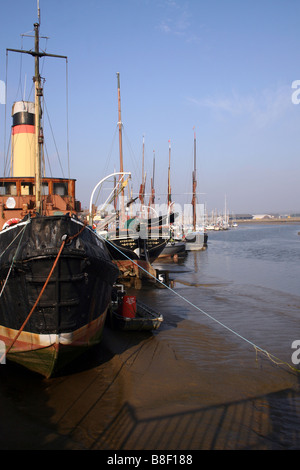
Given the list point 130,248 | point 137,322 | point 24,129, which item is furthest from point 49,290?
point 130,248

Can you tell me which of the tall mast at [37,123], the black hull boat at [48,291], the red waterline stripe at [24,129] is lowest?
the black hull boat at [48,291]

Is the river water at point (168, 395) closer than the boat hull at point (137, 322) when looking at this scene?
Yes

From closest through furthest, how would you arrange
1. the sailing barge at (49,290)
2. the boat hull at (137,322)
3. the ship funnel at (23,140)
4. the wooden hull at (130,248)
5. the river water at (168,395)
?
the river water at (168,395)
the sailing barge at (49,290)
the boat hull at (137,322)
the ship funnel at (23,140)
the wooden hull at (130,248)

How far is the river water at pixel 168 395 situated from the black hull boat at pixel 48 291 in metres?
0.76

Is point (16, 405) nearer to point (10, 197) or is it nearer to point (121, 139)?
point (10, 197)

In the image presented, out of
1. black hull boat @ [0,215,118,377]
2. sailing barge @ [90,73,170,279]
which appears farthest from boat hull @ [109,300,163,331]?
sailing barge @ [90,73,170,279]

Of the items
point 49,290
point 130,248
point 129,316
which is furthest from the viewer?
point 130,248

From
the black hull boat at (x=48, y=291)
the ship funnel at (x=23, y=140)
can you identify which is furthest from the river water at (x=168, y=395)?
the ship funnel at (x=23, y=140)

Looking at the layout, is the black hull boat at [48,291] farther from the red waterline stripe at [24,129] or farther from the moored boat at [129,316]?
the red waterline stripe at [24,129]

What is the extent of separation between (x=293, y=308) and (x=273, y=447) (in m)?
10.2

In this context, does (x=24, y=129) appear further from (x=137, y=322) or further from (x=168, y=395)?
(x=168, y=395)

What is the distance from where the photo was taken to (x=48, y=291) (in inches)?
257

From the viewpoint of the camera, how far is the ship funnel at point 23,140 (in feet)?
49.8

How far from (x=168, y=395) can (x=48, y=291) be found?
122 inches
